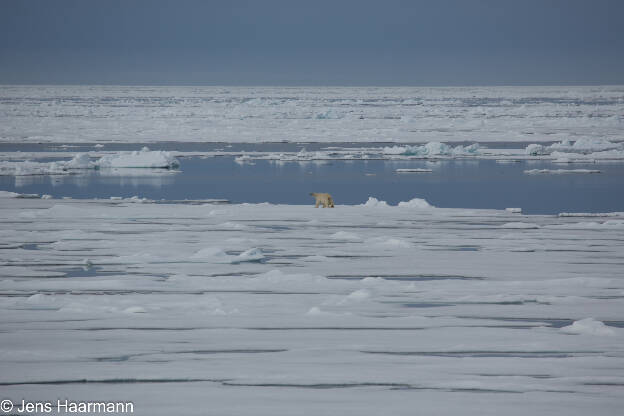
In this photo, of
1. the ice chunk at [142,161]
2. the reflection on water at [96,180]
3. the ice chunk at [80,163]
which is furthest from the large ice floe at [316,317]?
the ice chunk at [142,161]

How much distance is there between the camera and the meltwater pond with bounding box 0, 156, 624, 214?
612 inches

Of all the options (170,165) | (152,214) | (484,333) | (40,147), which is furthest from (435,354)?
(40,147)

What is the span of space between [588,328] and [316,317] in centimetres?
167

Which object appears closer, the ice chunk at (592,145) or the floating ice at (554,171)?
the floating ice at (554,171)

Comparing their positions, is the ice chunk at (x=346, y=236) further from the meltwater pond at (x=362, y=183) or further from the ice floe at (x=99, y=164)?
the ice floe at (x=99, y=164)

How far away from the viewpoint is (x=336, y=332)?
6207 mm

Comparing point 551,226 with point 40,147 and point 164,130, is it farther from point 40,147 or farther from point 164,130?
point 164,130

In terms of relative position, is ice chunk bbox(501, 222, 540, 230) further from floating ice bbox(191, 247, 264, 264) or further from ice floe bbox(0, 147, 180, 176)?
ice floe bbox(0, 147, 180, 176)

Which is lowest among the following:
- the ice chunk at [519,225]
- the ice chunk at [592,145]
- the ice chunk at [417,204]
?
the ice chunk at [519,225]

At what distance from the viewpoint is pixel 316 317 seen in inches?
262

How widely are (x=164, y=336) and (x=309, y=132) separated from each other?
30.0 m

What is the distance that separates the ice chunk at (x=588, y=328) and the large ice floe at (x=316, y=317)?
0.01 m

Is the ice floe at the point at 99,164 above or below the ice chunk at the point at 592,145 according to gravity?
below

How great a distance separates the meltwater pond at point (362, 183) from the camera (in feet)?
51.0
